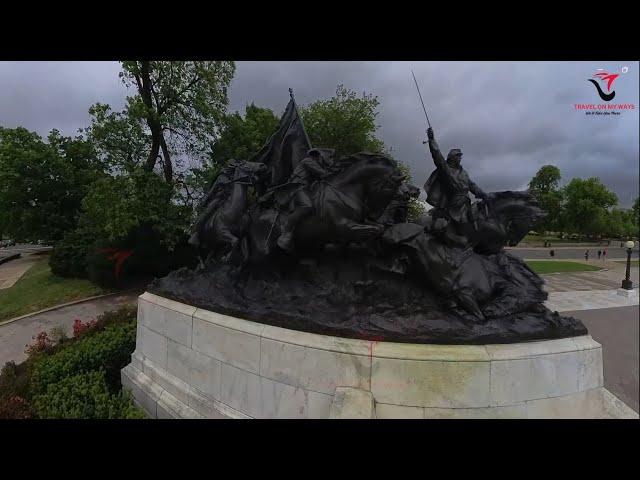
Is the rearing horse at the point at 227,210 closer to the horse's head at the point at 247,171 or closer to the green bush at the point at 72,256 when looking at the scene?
the horse's head at the point at 247,171

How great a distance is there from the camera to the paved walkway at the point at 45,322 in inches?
314

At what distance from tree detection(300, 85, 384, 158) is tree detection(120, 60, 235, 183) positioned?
6.16 metres

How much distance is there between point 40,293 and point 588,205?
197 feet

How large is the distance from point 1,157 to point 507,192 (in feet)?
76.1

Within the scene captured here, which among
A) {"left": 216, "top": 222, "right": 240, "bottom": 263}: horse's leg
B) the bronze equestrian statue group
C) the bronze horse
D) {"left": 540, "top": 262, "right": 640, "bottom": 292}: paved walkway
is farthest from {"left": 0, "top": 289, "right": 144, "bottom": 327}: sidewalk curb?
{"left": 540, "top": 262, "right": 640, "bottom": 292}: paved walkway

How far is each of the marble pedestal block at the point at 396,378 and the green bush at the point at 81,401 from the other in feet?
4.66

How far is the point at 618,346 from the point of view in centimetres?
767

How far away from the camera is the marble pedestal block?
11.3ft

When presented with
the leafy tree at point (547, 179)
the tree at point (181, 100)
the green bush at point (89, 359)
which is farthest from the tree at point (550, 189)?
the green bush at point (89, 359)

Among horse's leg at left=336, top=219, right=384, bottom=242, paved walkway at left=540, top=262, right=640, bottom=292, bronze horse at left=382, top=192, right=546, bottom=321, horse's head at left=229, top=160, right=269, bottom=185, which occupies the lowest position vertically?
paved walkway at left=540, top=262, right=640, bottom=292

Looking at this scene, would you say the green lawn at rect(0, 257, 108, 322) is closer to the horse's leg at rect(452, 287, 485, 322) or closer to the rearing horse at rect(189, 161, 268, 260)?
the rearing horse at rect(189, 161, 268, 260)

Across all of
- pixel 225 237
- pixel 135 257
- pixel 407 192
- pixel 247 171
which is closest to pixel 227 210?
pixel 225 237

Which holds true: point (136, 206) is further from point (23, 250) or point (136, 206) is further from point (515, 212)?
point (23, 250)
